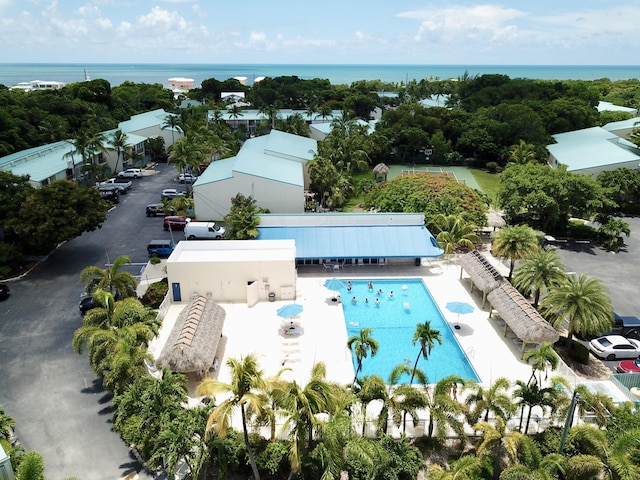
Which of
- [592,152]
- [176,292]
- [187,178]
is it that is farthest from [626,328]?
[187,178]

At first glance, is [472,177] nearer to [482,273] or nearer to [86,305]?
[482,273]

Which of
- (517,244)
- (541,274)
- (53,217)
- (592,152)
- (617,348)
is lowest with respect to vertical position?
(617,348)

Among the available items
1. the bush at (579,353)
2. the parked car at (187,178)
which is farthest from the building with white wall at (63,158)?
the bush at (579,353)

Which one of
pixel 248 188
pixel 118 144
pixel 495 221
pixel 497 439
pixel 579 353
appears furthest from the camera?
pixel 118 144

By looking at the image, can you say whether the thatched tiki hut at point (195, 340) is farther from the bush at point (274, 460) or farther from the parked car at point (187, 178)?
the parked car at point (187, 178)

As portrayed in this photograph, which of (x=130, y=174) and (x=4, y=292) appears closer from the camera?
(x=4, y=292)

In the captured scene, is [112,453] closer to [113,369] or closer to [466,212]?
[113,369]
